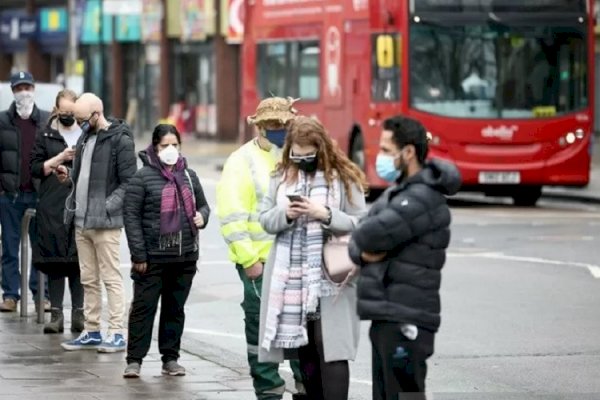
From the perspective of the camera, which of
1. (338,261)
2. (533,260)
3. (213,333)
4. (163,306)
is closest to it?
(338,261)

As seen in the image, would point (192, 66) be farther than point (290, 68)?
Yes

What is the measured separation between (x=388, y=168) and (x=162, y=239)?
11.6ft

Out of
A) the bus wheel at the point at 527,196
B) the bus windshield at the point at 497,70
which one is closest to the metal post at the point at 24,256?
the bus windshield at the point at 497,70

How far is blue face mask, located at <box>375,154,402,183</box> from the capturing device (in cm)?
857

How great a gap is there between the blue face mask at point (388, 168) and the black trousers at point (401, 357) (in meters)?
0.66

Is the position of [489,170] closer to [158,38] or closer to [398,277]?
[398,277]

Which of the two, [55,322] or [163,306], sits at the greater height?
[163,306]

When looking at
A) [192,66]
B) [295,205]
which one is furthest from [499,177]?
[192,66]

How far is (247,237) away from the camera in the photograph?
1043 cm

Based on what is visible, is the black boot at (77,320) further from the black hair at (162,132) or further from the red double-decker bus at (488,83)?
the red double-decker bus at (488,83)

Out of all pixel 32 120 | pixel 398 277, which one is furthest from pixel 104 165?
pixel 398 277

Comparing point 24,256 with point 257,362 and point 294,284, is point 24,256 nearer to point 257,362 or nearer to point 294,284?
point 257,362

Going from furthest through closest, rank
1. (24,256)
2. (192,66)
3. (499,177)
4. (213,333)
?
(192,66)
(499,177)
(24,256)
(213,333)

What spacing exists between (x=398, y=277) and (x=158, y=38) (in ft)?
169
